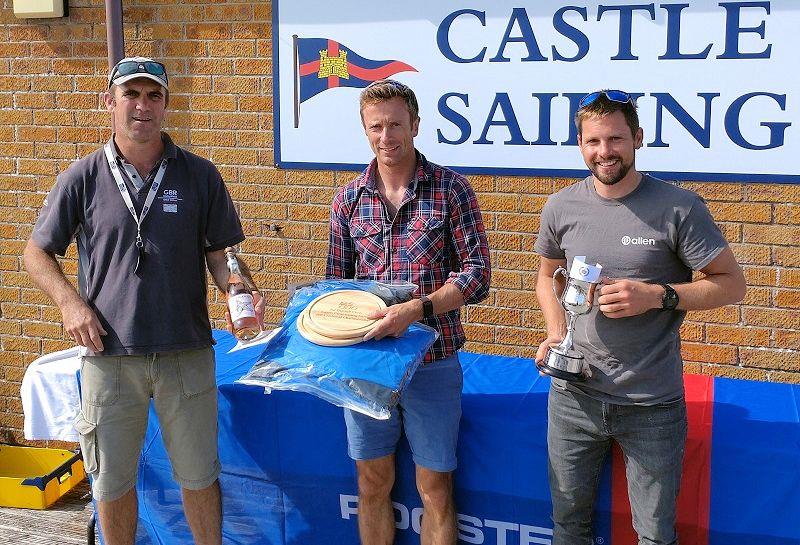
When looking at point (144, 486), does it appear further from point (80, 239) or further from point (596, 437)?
point (596, 437)

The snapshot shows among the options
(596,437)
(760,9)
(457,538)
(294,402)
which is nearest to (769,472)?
(596,437)

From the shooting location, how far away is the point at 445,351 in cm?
302

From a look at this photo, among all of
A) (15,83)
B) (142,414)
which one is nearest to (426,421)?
(142,414)

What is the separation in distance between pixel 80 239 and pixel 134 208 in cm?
26

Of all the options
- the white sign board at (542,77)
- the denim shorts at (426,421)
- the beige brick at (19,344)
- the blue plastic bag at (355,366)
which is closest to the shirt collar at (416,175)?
the blue plastic bag at (355,366)

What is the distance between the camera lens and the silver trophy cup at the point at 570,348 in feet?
8.36

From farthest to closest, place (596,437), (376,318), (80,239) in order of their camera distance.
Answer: (80,239), (376,318), (596,437)

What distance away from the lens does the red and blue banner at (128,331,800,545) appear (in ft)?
9.55

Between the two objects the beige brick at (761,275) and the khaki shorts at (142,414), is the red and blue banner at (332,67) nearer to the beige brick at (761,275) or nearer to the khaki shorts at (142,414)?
the khaki shorts at (142,414)

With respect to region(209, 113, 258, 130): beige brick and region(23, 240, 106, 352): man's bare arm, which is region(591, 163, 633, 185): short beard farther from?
region(209, 113, 258, 130): beige brick

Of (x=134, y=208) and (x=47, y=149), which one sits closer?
(x=134, y=208)

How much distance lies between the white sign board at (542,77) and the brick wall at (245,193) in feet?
0.40

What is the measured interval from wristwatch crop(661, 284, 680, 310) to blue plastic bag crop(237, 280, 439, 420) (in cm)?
79

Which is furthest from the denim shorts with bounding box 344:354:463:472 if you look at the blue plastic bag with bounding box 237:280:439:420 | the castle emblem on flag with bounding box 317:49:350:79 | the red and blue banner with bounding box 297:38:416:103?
the castle emblem on flag with bounding box 317:49:350:79
